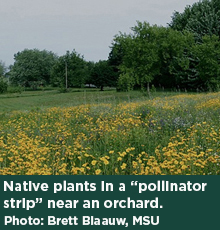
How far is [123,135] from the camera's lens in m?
7.39

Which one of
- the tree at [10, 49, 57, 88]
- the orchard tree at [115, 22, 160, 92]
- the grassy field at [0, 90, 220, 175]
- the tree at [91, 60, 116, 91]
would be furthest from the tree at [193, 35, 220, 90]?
the tree at [10, 49, 57, 88]

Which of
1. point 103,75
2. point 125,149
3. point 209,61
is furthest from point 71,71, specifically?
point 125,149

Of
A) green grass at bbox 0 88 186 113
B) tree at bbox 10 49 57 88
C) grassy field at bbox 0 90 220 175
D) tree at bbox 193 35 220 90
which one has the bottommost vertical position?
grassy field at bbox 0 90 220 175

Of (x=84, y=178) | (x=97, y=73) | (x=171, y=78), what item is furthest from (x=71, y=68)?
(x=84, y=178)

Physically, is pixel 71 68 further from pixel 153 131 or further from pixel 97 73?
pixel 153 131

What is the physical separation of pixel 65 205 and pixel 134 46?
85.0ft

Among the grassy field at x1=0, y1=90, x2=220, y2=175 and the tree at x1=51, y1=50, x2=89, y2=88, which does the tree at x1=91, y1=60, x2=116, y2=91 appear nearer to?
the tree at x1=51, y1=50, x2=89, y2=88

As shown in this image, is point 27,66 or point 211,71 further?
point 27,66

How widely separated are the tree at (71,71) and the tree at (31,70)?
18690 millimetres

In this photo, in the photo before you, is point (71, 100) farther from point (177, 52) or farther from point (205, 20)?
point (205, 20)

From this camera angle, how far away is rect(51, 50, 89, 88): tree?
5491 cm

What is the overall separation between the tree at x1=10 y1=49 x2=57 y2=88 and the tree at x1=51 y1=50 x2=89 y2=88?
18.7 m

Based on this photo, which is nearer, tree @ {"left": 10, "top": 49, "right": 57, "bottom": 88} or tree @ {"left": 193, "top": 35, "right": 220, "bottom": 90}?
tree @ {"left": 193, "top": 35, "right": 220, "bottom": 90}

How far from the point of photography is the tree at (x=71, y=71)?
54.9m
